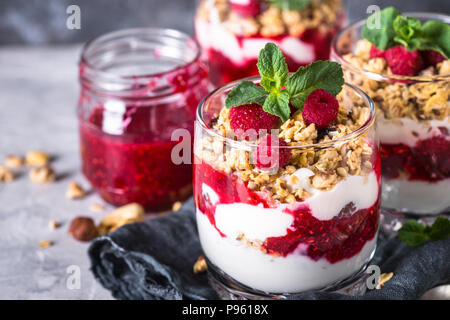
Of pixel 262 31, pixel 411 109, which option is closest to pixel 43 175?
pixel 262 31

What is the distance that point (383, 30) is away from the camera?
1.44m

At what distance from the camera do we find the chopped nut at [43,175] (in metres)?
1.85

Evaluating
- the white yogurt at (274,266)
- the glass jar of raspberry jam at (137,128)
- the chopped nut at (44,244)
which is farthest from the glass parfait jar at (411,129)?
the chopped nut at (44,244)

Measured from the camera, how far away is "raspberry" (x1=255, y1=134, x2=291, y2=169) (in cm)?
110

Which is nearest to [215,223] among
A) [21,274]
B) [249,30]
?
[21,274]

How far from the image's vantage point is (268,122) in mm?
1190

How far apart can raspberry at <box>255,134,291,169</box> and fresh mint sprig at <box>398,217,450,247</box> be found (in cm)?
44

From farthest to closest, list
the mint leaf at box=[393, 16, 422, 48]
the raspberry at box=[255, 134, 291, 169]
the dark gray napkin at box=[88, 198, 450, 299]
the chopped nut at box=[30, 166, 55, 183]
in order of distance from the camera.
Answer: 1. the chopped nut at box=[30, 166, 55, 183]
2. the mint leaf at box=[393, 16, 422, 48]
3. the dark gray napkin at box=[88, 198, 450, 299]
4. the raspberry at box=[255, 134, 291, 169]

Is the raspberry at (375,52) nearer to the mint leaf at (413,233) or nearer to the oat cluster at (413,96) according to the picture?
the oat cluster at (413,96)

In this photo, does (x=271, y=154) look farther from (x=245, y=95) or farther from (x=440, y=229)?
(x=440, y=229)

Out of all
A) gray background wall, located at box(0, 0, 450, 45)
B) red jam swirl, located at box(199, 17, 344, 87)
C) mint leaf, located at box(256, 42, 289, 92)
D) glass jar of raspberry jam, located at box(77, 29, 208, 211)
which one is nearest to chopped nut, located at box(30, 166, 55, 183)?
glass jar of raspberry jam, located at box(77, 29, 208, 211)

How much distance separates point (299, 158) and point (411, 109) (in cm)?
37

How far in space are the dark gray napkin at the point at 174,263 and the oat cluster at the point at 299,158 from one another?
256 mm

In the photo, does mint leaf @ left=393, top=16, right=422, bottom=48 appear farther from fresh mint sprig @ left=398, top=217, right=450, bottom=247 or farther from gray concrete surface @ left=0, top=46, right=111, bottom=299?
gray concrete surface @ left=0, top=46, right=111, bottom=299
